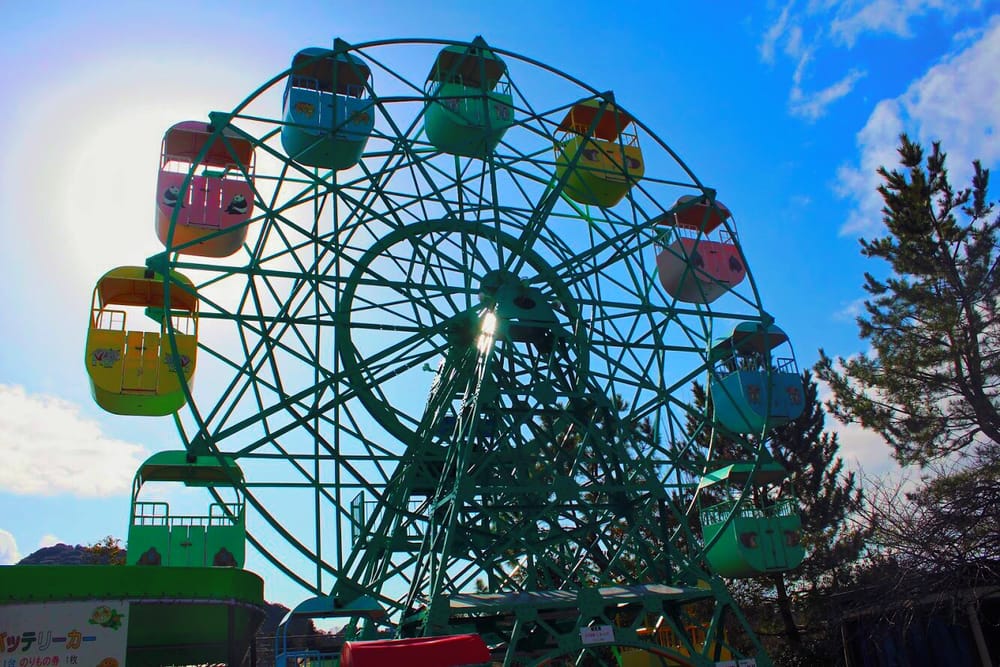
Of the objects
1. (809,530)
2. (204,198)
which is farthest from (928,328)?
(204,198)

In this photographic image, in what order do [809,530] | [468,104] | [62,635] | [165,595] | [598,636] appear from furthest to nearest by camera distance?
[809,530], [468,104], [598,636], [165,595], [62,635]

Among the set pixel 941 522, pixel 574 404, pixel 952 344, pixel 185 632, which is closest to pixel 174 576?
pixel 185 632

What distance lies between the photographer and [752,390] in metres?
15.9

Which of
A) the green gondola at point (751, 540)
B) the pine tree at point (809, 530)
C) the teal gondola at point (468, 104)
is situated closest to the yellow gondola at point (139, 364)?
the teal gondola at point (468, 104)

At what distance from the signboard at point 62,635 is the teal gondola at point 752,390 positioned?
34.3ft

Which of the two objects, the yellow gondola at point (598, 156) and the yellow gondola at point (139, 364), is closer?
the yellow gondola at point (139, 364)

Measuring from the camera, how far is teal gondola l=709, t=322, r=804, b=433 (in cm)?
1580

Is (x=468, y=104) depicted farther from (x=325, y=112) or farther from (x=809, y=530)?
(x=809, y=530)

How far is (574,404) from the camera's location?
1543cm

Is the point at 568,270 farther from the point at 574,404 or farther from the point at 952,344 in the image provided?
the point at 952,344

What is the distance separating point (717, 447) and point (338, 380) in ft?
58.0

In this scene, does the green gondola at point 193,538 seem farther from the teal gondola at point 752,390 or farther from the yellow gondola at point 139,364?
the teal gondola at point 752,390

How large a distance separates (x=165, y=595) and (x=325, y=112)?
796 centimetres

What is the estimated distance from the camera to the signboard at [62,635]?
10.4 meters
